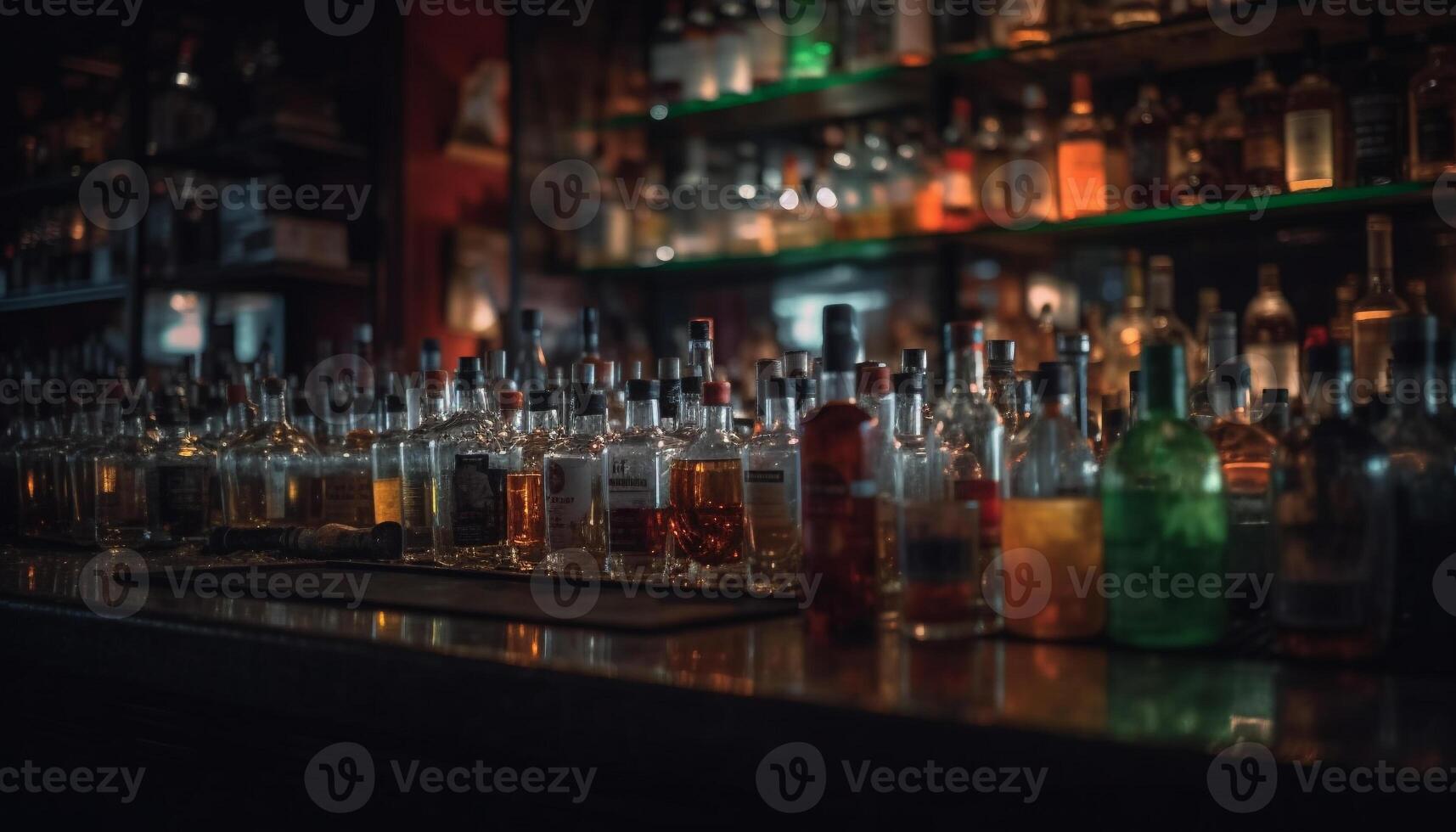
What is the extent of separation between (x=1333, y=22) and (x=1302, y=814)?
7.86 feet

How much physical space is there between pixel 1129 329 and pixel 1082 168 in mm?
389

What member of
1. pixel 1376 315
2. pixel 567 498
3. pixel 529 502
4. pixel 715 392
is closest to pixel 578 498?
pixel 567 498

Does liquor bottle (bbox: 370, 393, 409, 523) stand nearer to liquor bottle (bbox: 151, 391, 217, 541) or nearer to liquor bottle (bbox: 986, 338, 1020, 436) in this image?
liquor bottle (bbox: 151, 391, 217, 541)

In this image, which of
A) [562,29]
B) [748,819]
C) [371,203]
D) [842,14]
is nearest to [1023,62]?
[842,14]

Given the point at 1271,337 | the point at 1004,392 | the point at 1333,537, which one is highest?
the point at 1271,337

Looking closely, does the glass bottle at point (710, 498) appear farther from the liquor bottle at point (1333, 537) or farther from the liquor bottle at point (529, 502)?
the liquor bottle at point (1333, 537)

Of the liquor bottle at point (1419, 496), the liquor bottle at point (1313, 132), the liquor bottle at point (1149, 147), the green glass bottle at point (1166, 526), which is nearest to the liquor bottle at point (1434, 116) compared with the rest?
the liquor bottle at point (1313, 132)

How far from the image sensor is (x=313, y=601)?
1.35 m

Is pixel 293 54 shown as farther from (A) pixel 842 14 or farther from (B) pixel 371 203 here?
(A) pixel 842 14

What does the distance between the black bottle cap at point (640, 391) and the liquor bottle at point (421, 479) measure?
39cm

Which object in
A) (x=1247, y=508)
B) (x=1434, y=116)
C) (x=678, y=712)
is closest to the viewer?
(x=678, y=712)

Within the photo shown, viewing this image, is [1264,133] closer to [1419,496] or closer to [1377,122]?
[1377,122]

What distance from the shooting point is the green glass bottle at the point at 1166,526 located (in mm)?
1041

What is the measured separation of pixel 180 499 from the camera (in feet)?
6.50
